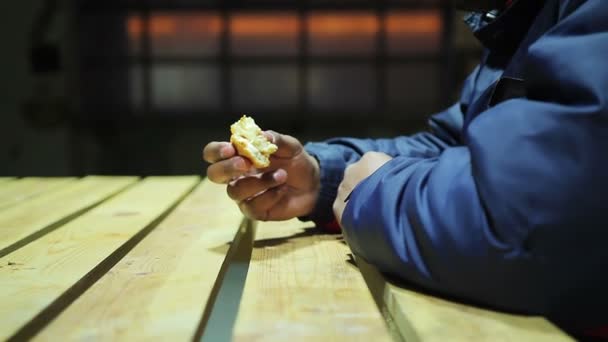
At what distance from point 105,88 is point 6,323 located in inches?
161

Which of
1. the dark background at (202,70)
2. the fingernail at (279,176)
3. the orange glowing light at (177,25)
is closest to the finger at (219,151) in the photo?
the fingernail at (279,176)

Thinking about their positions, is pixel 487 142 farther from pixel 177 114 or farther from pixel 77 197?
pixel 177 114

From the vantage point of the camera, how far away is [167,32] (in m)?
4.54

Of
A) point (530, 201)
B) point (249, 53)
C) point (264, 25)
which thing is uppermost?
point (264, 25)

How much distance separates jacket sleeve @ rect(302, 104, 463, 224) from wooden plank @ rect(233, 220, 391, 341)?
13cm

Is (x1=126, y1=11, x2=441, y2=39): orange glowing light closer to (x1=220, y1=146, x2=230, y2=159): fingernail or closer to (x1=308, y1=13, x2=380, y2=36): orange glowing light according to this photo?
(x1=308, y1=13, x2=380, y2=36): orange glowing light

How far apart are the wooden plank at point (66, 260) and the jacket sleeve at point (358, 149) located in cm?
36

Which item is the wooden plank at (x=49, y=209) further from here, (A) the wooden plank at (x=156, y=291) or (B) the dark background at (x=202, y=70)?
(B) the dark background at (x=202, y=70)

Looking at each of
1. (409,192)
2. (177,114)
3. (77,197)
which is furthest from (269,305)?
(177,114)

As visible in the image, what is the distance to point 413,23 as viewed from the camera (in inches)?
180

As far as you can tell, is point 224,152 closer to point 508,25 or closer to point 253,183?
point 253,183

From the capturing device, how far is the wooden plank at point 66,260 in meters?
0.78

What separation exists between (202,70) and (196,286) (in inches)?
150

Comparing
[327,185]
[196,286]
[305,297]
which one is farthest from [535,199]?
[327,185]
